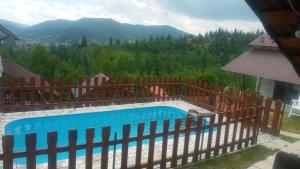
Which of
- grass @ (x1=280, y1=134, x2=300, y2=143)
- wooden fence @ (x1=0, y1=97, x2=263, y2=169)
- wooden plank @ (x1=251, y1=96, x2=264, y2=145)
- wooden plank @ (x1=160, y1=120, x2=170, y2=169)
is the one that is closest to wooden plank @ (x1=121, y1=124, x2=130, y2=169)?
wooden fence @ (x1=0, y1=97, x2=263, y2=169)

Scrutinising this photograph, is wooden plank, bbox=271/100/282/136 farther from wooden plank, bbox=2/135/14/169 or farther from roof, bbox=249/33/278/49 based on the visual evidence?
roof, bbox=249/33/278/49

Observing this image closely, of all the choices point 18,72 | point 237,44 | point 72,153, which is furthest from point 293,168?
point 237,44

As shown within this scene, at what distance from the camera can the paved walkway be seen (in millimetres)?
5781

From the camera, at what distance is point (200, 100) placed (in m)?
11.9

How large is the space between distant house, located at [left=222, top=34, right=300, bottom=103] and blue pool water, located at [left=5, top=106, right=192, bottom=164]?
6342 millimetres

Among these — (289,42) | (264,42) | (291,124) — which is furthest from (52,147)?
(264,42)

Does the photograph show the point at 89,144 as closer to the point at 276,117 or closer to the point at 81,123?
the point at 81,123

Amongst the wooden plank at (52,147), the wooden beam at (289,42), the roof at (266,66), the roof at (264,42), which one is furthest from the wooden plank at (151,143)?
the roof at (264,42)

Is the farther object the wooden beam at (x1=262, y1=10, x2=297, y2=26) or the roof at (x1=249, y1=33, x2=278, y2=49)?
the roof at (x1=249, y1=33, x2=278, y2=49)

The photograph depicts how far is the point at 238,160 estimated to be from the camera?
20.7ft

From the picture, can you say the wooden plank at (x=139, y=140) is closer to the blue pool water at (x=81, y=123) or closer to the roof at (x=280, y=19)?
the blue pool water at (x=81, y=123)

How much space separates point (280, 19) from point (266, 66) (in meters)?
14.2

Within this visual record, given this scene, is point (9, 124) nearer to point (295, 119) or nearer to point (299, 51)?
point (299, 51)

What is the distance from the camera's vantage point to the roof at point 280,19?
2.00 metres
